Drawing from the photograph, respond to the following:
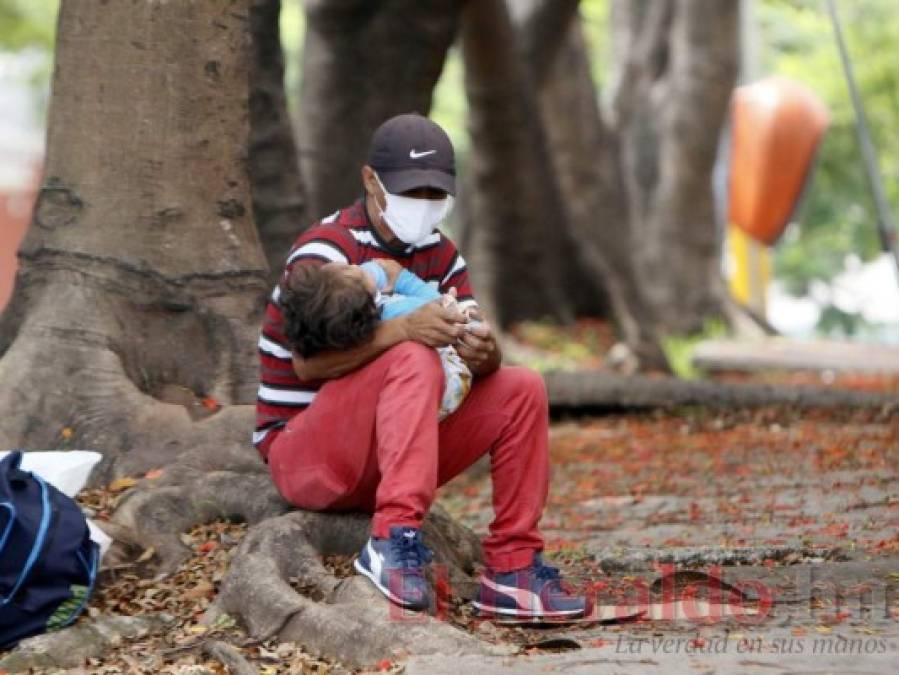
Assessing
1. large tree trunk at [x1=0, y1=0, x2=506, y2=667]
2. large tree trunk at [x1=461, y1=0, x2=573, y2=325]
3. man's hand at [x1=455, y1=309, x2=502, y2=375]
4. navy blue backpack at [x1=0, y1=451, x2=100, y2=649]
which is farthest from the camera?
large tree trunk at [x1=461, y1=0, x2=573, y2=325]

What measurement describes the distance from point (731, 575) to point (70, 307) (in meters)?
2.68

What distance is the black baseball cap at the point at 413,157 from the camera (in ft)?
17.2

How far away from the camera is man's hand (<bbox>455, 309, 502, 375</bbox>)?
5.08 m

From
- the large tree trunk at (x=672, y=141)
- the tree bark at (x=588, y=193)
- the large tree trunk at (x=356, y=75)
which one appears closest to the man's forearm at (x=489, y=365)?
the large tree trunk at (x=356, y=75)

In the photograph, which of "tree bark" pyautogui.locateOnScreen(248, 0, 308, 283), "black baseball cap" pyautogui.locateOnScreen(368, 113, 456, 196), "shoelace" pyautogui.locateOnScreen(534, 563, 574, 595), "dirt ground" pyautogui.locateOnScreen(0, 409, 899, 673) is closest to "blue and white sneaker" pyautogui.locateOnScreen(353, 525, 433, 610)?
"dirt ground" pyautogui.locateOnScreen(0, 409, 899, 673)

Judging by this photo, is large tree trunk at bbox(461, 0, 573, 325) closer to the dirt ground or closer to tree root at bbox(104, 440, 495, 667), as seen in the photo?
the dirt ground

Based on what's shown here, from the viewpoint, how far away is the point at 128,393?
21.0 feet

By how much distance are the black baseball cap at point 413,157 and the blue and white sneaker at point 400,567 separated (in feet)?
3.47

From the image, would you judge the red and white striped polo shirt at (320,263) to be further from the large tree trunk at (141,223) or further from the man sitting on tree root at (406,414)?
the large tree trunk at (141,223)

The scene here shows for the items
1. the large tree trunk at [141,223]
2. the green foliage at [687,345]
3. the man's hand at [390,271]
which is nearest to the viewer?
the man's hand at [390,271]

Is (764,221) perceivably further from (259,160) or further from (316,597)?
(316,597)

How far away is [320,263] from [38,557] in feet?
3.82

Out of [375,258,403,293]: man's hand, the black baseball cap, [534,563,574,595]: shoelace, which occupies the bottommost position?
[534,563,574,595]: shoelace

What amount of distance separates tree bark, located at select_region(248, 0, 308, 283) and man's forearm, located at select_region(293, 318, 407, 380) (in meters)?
3.60
